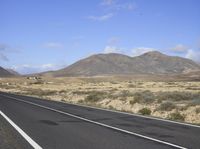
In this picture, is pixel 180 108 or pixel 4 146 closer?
pixel 4 146

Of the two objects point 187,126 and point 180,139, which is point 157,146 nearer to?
point 180,139

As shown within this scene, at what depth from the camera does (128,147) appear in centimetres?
1076

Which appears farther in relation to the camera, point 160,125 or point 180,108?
point 180,108

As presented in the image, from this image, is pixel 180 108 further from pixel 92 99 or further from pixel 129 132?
pixel 92 99

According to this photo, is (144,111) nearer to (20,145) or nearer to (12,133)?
(12,133)

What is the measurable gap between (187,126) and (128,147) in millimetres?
6241

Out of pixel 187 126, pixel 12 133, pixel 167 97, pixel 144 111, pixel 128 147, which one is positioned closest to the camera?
pixel 128 147

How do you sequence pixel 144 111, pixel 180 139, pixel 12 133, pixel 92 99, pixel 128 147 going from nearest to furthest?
pixel 128 147, pixel 180 139, pixel 12 133, pixel 144 111, pixel 92 99

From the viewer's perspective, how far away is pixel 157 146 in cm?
1107

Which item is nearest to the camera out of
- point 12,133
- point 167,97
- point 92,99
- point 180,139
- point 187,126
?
point 180,139

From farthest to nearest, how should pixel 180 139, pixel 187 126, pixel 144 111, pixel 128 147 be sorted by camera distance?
pixel 144 111, pixel 187 126, pixel 180 139, pixel 128 147

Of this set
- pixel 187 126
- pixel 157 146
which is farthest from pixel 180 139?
pixel 187 126

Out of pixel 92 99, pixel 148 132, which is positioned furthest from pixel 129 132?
pixel 92 99

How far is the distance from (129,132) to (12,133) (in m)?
3.81
